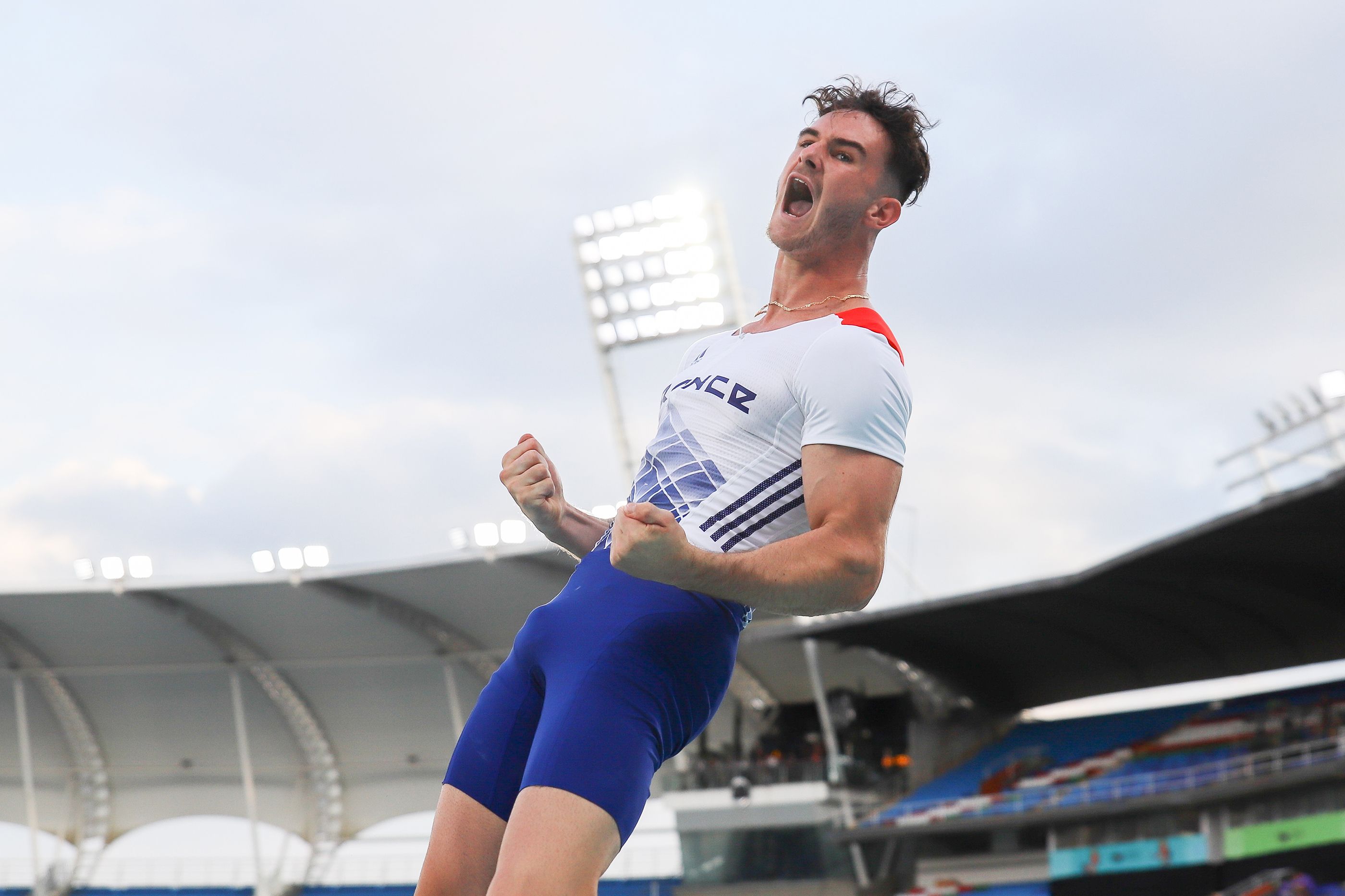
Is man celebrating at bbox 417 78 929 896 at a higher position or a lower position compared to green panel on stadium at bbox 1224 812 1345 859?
higher

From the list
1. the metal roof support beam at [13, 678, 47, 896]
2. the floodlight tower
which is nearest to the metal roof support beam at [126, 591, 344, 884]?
the metal roof support beam at [13, 678, 47, 896]

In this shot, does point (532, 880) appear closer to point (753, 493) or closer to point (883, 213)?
point (753, 493)

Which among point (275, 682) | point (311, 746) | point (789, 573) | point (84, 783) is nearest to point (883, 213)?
point (789, 573)

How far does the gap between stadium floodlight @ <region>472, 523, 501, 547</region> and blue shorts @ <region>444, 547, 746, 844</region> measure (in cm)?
2216

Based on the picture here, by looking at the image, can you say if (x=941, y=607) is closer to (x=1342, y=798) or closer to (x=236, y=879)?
(x=1342, y=798)

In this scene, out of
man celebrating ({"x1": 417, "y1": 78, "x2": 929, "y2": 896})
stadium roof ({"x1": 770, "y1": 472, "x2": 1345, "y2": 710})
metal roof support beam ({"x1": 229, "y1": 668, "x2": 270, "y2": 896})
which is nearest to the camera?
man celebrating ({"x1": 417, "y1": 78, "x2": 929, "y2": 896})

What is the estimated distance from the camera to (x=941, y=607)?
85.1ft

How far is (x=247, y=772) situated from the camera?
1140 inches

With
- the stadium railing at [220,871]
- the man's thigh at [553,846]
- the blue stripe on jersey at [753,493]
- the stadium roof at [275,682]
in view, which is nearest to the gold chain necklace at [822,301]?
the blue stripe on jersey at [753,493]

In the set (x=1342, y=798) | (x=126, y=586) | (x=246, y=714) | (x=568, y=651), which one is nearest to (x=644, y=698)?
(x=568, y=651)

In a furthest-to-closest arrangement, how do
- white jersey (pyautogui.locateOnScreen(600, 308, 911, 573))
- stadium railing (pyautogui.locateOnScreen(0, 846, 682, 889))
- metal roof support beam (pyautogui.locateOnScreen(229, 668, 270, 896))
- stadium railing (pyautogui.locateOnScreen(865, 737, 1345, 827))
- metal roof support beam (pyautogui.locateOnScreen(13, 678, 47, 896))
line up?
1. stadium railing (pyautogui.locateOnScreen(0, 846, 682, 889))
2. metal roof support beam (pyautogui.locateOnScreen(13, 678, 47, 896))
3. metal roof support beam (pyautogui.locateOnScreen(229, 668, 270, 896))
4. stadium railing (pyautogui.locateOnScreen(865, 737, 1345, 827))
5. white jersey (pyautogui.locateOnScreen(600, 308, 911, 573))

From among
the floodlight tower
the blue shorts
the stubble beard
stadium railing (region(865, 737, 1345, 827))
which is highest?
the floodlight tower

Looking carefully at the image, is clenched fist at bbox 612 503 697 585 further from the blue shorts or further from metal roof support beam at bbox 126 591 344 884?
metal roof support beam at bbox 126 591 344 884

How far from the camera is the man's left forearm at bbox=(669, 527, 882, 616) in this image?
7.27ft
